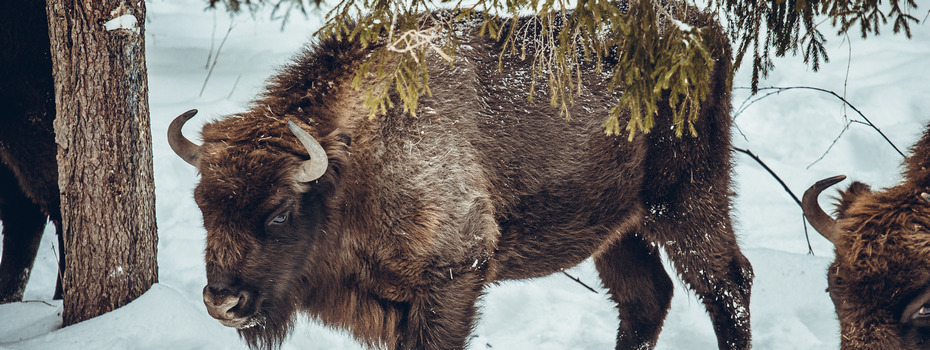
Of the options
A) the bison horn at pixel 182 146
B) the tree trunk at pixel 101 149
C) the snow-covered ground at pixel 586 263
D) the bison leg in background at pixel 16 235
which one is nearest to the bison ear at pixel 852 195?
the snow-covered ground at pixel 586 263

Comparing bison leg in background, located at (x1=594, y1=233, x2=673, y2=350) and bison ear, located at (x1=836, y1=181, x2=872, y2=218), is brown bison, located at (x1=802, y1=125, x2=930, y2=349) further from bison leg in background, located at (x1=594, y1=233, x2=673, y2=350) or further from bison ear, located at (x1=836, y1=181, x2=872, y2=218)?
bison leg in background, located at (x1=594, y1=233, x2=673, y2=350)

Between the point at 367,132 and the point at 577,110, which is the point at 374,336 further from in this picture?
the point at 577,110

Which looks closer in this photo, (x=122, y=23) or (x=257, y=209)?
(x=257, y=209)

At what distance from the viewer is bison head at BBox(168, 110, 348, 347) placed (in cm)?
316

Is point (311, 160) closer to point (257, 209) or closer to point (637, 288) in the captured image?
point (257, 209)

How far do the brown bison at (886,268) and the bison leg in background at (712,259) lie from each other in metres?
1.06

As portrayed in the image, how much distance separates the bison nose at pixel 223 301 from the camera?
308 cm

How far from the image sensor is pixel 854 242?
3.05 metres

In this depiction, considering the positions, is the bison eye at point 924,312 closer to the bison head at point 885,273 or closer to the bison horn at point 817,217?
the bison head at point 885,273

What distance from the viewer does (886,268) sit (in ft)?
9.50

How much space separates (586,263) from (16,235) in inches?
204

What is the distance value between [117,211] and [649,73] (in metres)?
2.87

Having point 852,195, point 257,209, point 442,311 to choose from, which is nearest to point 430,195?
point 442,311

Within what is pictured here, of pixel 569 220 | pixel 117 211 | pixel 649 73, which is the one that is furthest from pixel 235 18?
pixel 649 73
